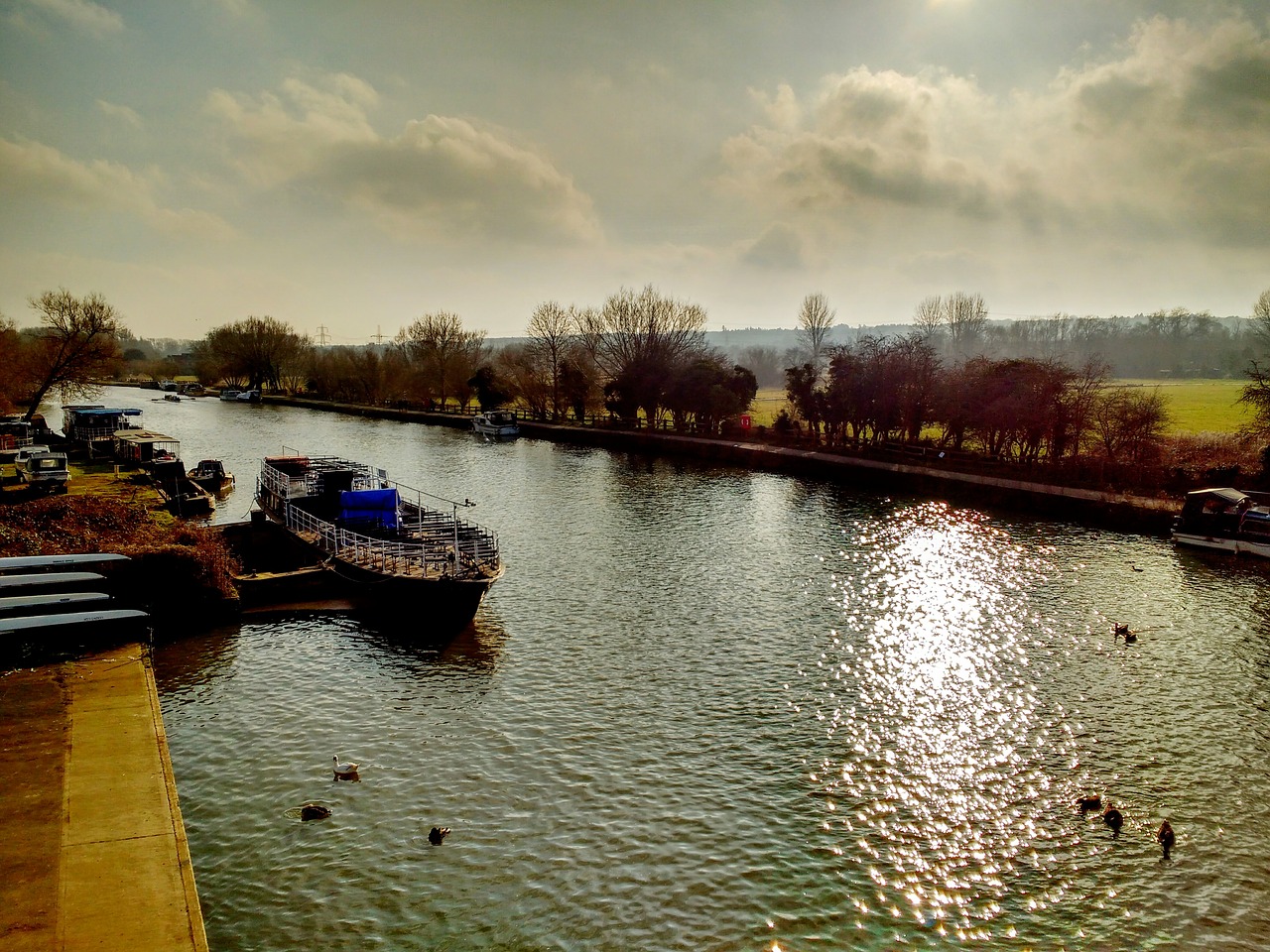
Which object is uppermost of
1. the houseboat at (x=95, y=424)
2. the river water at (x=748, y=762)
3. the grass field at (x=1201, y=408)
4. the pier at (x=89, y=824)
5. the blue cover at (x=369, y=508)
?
the grass field at (x=1201, y=408)

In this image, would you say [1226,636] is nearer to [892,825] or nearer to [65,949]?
[892,825]

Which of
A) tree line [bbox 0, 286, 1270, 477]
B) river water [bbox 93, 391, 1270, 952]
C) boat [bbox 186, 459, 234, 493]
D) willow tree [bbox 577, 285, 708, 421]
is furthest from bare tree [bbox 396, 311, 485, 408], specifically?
river water [bbox 93, 391, 1270, 952]

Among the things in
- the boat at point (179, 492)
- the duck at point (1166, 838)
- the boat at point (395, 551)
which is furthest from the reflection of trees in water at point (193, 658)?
the duck at point (1166, 838)

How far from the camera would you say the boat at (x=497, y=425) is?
290 ft

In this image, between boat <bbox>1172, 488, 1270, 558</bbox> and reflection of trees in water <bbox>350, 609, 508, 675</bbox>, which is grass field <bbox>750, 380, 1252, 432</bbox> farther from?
reflection of trees in water <bbox>350, 609, 508, 675</bbox>

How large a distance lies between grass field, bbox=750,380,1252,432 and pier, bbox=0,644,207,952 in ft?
216

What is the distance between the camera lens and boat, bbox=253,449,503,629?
85.1 ft

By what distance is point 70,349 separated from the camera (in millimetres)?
81125

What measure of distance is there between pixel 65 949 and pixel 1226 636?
32.2 m

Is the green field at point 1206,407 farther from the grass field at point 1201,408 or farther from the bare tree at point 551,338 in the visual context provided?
the bare tree at point 551,338

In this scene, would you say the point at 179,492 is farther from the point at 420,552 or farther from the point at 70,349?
the point at 70,349

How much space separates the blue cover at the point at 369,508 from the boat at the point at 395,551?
4 cm

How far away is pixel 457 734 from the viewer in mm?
18625

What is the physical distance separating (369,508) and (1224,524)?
40.6 meters
